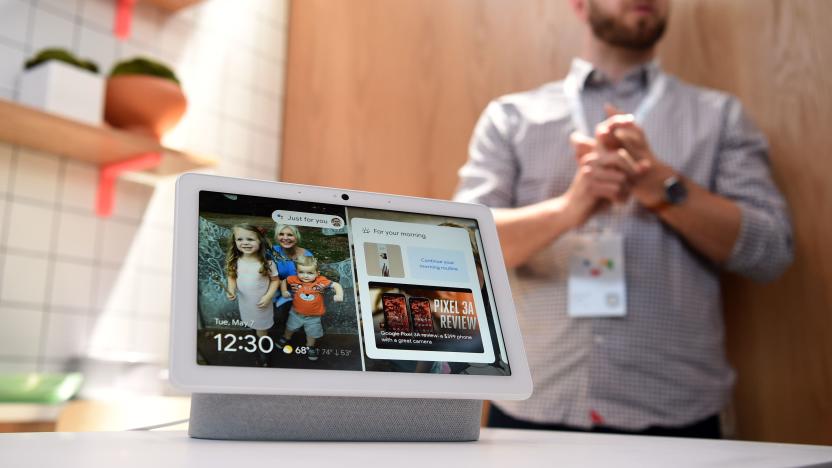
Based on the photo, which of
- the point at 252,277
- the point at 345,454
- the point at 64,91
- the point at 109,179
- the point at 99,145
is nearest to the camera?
the point at 345,454

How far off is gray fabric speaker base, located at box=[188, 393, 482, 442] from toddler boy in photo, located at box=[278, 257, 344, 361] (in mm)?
40

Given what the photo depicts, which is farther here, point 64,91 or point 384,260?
point 64,91

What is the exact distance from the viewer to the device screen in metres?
0.58

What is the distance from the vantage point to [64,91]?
189cm

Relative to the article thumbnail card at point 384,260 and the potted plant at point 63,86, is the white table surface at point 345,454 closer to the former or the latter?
the article thumbnail card at point 384,260

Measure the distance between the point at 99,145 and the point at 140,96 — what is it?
0.16m

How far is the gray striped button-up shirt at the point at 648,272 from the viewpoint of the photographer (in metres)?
1.42

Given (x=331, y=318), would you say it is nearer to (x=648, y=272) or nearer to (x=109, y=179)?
(x=648, y=272)

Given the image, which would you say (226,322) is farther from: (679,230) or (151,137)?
(151,137)

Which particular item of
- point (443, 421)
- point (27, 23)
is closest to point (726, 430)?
point (443, 421)

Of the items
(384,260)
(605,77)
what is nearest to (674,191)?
(605,77)

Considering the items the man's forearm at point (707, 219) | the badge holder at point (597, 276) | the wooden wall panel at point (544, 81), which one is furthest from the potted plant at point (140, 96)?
the man's forearm at point (707, 219)

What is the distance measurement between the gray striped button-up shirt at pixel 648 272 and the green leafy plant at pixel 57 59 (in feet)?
3.41

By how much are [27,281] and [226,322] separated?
165cm
